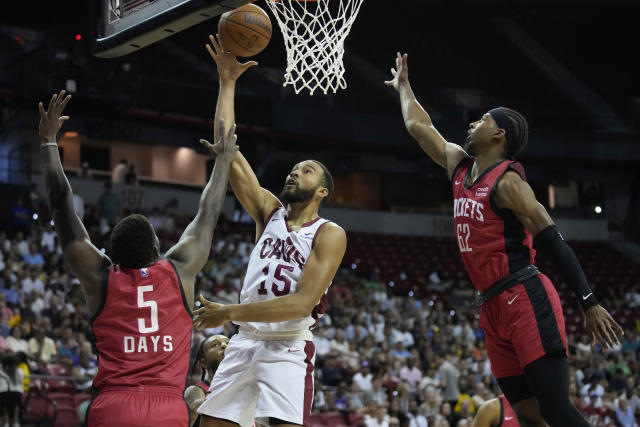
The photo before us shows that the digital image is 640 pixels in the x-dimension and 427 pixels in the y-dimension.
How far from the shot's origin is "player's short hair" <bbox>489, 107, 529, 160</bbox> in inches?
176

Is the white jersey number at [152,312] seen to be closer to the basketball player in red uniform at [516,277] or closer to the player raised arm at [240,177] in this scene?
the player raised arm at [240,177]

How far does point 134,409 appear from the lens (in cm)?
356

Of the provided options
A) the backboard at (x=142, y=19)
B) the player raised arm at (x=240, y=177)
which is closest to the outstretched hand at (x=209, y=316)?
the player raised arm at (x=240, y=177)

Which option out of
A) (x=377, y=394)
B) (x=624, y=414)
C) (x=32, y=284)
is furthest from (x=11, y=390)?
(x=624, y=414)

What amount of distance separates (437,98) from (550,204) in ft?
18.5

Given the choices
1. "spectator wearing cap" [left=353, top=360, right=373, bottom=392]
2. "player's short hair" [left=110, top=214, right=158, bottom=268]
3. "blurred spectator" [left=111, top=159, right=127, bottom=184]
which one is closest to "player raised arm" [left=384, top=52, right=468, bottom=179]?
"player's short hair" [left=110, top=214, right=158, bottom=268]

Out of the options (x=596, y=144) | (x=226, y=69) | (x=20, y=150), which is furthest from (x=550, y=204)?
(x=226, y=69)

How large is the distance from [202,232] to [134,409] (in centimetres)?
83

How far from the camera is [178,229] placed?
17.7m

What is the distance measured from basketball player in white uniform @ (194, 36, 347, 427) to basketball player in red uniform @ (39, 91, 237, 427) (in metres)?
0.51

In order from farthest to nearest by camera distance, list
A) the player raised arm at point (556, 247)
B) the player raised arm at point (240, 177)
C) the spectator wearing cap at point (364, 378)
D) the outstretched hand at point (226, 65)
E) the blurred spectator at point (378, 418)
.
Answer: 1. the spectator wearing cap at point (364, 378)
2. the blurred spectator at point (378, 418)
3. the outstretched hand at point (226, 65)
4. the player raised arm at point (240, 177)
5. the player raised arm at point (556, 247)

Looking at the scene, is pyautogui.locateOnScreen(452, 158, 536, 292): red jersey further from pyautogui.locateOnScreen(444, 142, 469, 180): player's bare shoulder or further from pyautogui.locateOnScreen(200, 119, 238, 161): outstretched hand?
pyautogui.locateOnScreen(200, 119, 238, 161): outstretched hand

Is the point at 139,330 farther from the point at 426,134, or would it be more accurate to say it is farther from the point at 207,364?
the point at 426,134

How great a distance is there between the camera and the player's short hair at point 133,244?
12.2ft
